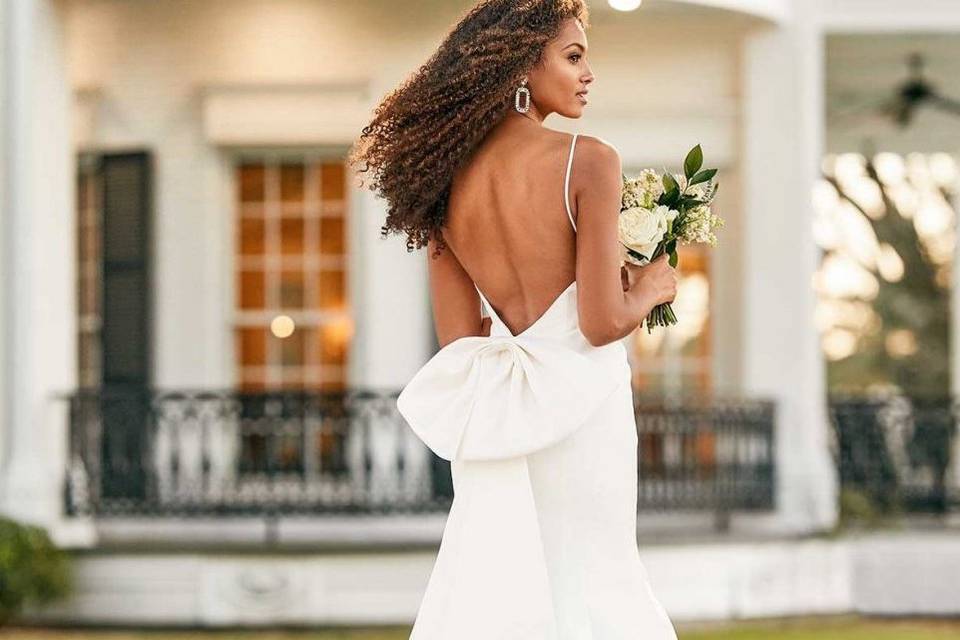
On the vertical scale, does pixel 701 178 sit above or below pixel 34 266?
below

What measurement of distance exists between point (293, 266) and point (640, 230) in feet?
27.1

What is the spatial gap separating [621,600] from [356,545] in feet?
23.1

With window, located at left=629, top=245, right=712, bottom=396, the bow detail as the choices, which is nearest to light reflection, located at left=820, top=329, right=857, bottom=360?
window, located at left=629, top=245, right=712, bottom=396

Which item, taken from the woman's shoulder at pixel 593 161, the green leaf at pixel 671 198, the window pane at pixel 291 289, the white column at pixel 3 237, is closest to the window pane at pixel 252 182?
the window pane at pixel 291 289

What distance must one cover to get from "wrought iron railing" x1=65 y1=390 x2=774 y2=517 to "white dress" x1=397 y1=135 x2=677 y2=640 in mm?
6949

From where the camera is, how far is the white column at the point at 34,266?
11688 mm

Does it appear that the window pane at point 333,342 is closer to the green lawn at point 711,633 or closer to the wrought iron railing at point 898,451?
the green lawn at point 711,633

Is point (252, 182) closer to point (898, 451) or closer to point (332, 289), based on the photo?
point (332, 289)

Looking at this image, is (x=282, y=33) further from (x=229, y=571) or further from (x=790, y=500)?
(x=790, y=500)

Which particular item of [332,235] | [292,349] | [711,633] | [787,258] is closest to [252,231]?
[332,235]

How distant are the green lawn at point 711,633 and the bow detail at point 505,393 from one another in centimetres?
661

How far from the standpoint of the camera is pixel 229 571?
455 inches

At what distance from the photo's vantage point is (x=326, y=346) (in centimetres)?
1304

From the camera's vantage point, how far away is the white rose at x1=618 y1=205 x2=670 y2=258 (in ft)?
16.0
